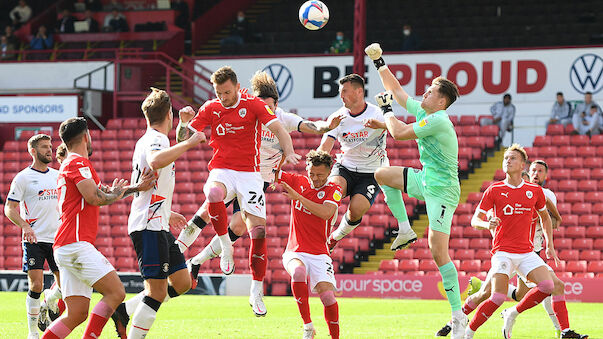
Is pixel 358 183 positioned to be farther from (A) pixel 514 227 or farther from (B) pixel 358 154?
(A) pixel 514 227

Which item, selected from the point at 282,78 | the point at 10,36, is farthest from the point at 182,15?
the point at 282,78

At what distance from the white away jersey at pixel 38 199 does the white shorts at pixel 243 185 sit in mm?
2708

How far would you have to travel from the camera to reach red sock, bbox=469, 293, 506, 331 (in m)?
9.63

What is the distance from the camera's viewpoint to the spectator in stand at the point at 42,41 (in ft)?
96.6

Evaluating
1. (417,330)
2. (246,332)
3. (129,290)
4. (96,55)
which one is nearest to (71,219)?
(246,332)

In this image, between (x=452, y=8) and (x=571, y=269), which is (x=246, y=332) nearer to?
(x=571, y=269)

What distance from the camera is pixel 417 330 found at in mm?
12180

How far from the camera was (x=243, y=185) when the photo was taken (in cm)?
995

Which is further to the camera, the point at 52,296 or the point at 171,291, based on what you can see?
the point at 52,296

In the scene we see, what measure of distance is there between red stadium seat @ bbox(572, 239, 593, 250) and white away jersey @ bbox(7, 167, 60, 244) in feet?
41.3

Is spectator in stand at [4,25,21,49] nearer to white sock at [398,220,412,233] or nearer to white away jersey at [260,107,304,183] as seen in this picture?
white away jersey at [260,107,304,183]

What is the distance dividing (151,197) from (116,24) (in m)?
22.9

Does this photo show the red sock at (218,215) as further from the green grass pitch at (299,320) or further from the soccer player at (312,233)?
the green grass pitch at (299,320)

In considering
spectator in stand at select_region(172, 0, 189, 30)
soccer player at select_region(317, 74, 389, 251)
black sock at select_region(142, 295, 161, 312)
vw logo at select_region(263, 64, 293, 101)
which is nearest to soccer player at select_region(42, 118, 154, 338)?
black sock at select_region(142, 295, 161, 312)
